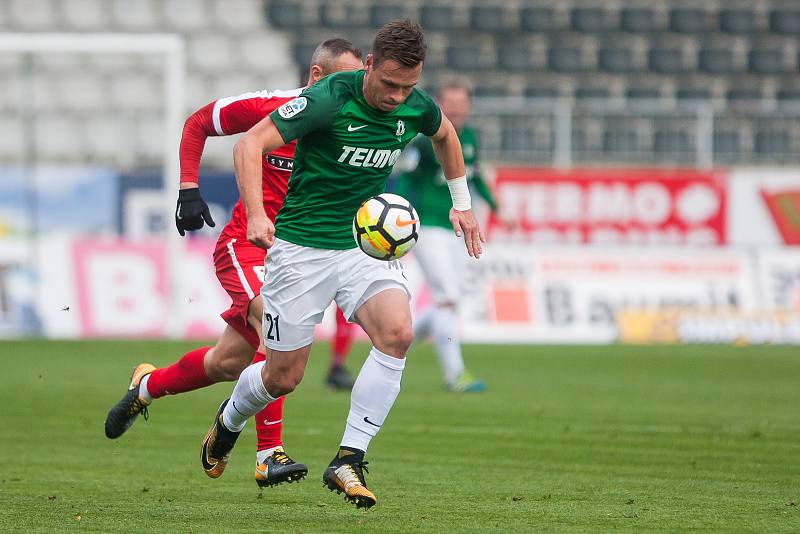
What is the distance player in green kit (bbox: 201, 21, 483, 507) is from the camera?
5.74 m

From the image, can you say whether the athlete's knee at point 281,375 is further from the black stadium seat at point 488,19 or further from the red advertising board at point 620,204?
the black stadium seat at point 488,19

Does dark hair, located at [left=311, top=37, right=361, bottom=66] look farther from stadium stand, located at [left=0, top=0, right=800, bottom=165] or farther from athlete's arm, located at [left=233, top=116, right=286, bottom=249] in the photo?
stadium stand, located at [left=0, top=0, right=800, bottom=165]

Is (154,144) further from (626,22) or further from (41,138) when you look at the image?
(626,22)

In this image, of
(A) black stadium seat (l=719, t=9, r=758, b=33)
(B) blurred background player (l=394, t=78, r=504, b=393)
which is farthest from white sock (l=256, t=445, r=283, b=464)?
(A) black stadium seat (l=719, t=9, r=758, b=33)

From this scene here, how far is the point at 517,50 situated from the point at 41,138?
790 cm

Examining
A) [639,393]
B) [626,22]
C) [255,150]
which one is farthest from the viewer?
[626,22]

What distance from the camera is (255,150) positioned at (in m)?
5.61

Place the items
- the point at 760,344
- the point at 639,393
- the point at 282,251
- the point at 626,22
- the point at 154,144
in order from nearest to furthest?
the point at 282,251, the point at 639,393, the point at 760,344, the point at 154,144, the point at 626,22

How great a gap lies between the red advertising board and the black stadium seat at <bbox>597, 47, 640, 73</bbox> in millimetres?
4262

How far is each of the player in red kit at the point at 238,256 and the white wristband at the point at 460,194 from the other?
0.86m

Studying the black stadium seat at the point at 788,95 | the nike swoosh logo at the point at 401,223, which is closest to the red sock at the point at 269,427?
the nike swoosh logo at the point at 401,223

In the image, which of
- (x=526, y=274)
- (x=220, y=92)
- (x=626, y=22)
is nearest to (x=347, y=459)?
(x=526, y=274)

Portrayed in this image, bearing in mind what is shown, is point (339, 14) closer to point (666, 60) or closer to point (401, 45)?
point (666, 60)

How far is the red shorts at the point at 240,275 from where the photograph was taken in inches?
267
